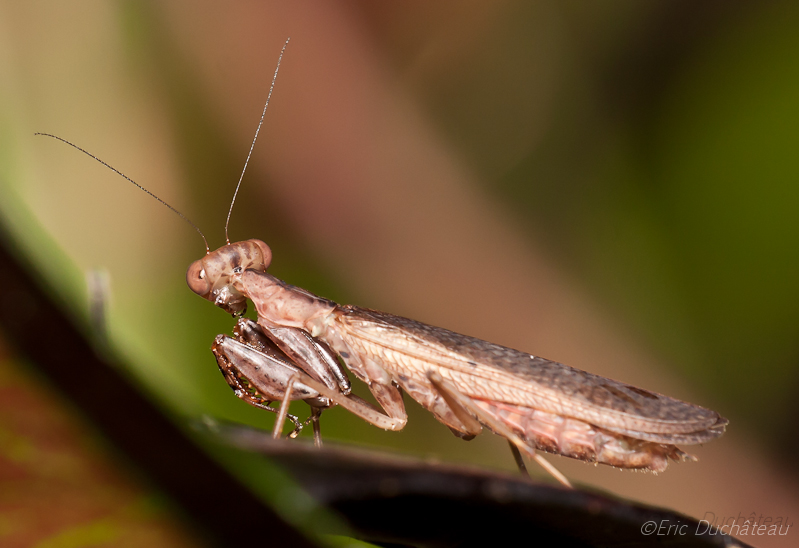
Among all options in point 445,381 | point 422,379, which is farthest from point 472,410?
point 422,379

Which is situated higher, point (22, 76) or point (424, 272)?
point (424, 272)

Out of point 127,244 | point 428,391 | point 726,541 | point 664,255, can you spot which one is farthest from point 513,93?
point 726,541

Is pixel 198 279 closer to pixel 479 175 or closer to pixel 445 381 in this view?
pixel 445 381

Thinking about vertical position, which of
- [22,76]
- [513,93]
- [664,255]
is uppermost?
[513,93]

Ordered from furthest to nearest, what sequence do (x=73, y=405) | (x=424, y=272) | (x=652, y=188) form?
(x=424, y=272)
(x=652, y=188)
(x=73, y=405)

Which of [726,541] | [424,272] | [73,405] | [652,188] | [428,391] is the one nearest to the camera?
[73,405]

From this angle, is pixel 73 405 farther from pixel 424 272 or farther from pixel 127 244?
pixel 424 272

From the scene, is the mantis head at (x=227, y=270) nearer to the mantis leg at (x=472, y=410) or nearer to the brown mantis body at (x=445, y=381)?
the brown mantis body at (x=445, y=381)

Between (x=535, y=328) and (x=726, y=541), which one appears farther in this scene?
(x=535, y=328)

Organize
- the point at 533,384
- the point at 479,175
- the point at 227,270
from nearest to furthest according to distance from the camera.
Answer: the point at 533,384 → the point at 227,270 → the point at 479,175
